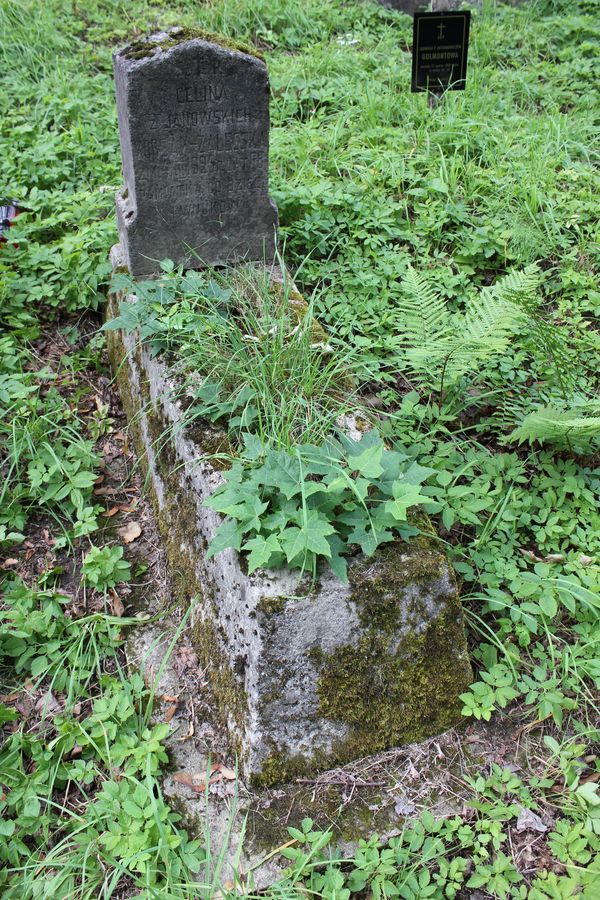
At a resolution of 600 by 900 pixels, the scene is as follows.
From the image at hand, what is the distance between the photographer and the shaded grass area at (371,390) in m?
2.17

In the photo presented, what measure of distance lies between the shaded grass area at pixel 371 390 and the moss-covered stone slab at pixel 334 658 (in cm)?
20

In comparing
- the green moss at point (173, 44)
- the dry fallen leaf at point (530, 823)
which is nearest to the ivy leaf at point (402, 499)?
the dry fallen leaf at point (530, 823)

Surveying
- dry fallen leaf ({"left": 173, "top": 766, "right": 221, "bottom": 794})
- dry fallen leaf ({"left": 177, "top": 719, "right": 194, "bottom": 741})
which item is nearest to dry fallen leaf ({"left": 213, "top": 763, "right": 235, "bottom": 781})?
dry fallen leaf ({"left": 173, "top": 766, "right": 221, "bottom": 794})

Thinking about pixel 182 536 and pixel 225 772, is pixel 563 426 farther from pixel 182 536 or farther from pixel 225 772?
pixel 225 772

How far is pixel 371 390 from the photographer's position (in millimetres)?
3611

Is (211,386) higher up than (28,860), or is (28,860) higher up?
(211,386)

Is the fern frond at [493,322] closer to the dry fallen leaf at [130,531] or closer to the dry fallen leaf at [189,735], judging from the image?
the dry fallen leaf at [130,531]

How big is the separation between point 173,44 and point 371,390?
179 centimetres

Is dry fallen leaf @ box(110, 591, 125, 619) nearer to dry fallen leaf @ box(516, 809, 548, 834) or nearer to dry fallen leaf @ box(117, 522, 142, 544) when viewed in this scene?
dry fallen leaf @ box(117, 522, 142, 544)

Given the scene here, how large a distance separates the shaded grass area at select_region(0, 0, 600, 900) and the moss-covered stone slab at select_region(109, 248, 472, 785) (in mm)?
201

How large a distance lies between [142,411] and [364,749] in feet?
5.81

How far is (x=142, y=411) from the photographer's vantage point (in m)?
3.31

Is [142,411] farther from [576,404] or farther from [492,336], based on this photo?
[576,404]

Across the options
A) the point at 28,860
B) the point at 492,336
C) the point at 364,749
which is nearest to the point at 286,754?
the point at 364,749
